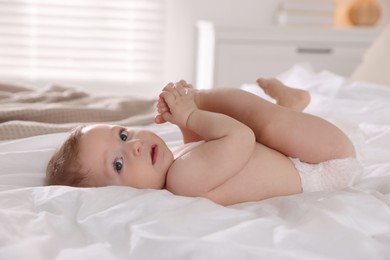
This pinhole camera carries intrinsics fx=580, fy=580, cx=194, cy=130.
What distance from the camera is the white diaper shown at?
106 cm

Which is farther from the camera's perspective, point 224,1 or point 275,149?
point 224,1

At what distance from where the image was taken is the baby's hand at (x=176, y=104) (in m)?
1.06

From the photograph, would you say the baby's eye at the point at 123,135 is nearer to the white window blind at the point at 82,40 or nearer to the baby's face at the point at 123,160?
the baby's face at the point at 123,160

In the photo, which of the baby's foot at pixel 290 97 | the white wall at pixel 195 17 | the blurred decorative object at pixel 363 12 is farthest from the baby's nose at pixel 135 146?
the blurred decorative object at pixel 363 12

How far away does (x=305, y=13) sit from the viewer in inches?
124

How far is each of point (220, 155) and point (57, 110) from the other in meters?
0.69

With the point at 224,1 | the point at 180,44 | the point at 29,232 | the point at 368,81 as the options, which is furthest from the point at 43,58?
the point at 29,232

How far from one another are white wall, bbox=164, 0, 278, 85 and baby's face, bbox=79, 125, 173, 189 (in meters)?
2.35

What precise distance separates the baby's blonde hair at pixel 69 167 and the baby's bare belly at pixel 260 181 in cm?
23

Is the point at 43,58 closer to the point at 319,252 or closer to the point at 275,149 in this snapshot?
the point at 275,149

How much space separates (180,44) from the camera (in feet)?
11.0

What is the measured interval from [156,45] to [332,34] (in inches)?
39.5

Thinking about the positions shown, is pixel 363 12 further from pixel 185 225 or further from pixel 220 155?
pixel 185 225

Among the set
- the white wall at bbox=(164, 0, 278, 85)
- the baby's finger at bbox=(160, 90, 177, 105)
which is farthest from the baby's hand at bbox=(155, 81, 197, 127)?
the white wall at bbox=(164, 0, 278, 85)
